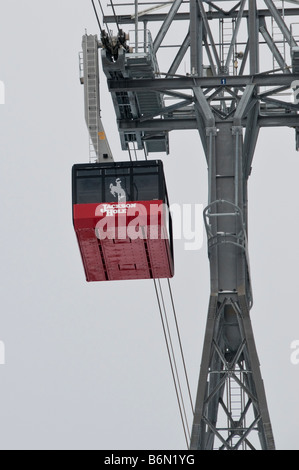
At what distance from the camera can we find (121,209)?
225 feet

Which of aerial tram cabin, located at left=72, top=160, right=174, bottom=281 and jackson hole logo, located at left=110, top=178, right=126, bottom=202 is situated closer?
aerial tram cabin, located at left=72, top=160, right=174, bottom=281

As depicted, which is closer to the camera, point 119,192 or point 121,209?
point 121,209

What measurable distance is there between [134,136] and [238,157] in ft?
23.0

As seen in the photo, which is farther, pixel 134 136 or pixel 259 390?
pixel 134 136

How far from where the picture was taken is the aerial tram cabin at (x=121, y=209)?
6869 centimetres

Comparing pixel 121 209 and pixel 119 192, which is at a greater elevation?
pixel 119 192

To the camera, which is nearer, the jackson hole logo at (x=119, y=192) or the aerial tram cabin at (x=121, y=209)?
the aerial tram cabin at (x=121, y=209)

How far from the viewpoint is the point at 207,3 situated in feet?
244

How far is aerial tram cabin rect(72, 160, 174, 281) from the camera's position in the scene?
68.7 meters
